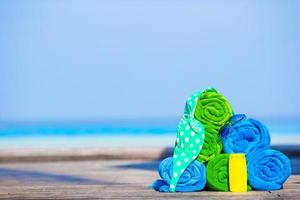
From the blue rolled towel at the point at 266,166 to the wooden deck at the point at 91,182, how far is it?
17cm

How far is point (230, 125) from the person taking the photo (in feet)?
27.2

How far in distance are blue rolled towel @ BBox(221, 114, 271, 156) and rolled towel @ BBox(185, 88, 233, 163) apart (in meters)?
0.08

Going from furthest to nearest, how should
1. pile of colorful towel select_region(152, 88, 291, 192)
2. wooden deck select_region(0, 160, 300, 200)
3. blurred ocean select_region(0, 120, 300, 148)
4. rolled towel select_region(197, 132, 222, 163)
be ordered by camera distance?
blurred ocean select_region(0, 120, 300, 148) < rolled towel select_region(197, 132, 222, 163) < pile of colorful towel select_region(152, 88, 291, 192) < wooden deck select_region(0, 160, 300, 200)

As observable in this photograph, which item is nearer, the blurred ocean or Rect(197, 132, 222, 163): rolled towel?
Rect(197, 132, 222, 163): rolled towel

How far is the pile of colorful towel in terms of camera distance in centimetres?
820

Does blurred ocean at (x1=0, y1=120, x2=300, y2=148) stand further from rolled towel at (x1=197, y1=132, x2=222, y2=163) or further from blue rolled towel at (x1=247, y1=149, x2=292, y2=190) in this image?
blue rolled towel at (x1=247, y1=149, x2=292, y2=190)

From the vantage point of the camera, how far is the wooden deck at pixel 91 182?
7.95 meters

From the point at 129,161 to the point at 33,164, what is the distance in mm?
1687

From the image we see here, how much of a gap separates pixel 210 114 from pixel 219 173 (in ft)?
2.04

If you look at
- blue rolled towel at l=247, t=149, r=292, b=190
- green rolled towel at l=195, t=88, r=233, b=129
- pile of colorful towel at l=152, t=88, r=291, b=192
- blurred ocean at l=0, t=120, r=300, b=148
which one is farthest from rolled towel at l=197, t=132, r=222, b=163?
blurred ocean at l=0, t=120, r=300, b=148

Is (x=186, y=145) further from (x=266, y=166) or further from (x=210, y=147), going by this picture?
(x=266, y=166)

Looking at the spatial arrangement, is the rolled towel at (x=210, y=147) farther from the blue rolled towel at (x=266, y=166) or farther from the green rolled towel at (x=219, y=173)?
the blue rolled towel at (x=266, y=166)

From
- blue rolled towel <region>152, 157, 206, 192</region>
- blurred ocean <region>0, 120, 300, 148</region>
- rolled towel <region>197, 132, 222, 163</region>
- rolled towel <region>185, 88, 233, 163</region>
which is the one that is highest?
blurred ocean <region>0, 120, 300, 148</region>

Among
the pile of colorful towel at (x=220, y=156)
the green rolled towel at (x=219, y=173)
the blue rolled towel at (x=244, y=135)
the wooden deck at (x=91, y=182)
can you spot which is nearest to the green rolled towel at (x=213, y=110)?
the pile of colorful towel at (x=220, y=156)
